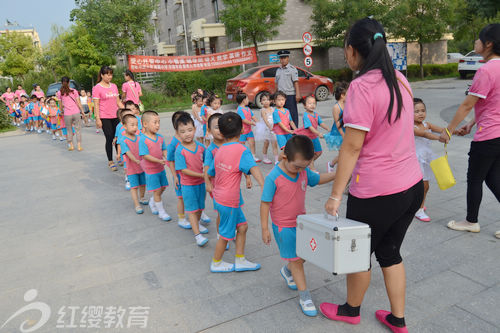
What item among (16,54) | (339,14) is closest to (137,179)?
(339,14)

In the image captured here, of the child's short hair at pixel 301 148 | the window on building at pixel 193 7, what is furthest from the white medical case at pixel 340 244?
the window on building at pixel 193 7

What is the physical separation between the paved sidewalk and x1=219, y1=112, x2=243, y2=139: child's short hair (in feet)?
4.03

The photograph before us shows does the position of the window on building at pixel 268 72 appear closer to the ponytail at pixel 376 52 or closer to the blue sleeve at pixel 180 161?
the blue sleeve at pixel 180 161

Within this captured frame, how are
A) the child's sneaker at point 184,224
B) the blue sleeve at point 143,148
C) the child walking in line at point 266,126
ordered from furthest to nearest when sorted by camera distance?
the child walking in line at point 266,126 < the blue sleeve at point 143,148 < the child's sneaker at point 184,224

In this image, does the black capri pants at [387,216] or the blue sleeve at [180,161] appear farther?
the blue sleeve at [180,161]

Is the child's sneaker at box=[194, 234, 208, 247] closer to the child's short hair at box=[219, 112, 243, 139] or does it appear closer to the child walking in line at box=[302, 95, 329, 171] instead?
the child's short hair at box=[219, 112, 243, 139]

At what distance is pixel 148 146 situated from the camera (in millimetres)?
4797

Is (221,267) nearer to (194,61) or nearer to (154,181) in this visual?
(154,181)

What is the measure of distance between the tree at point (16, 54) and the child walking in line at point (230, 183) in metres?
39.9

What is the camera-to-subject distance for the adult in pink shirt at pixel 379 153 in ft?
6.75

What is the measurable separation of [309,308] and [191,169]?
1885mm

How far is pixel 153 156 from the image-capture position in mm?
4805

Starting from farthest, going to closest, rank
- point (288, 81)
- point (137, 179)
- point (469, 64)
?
point (469, 64), point (288, 81), point (137, 179)

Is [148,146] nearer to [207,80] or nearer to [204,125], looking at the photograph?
[204,125]
